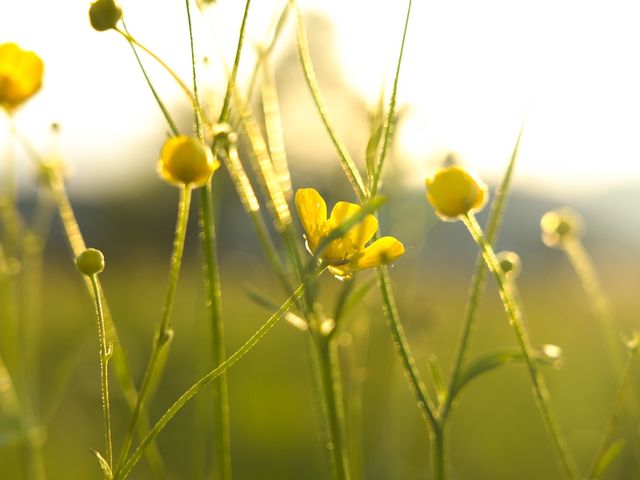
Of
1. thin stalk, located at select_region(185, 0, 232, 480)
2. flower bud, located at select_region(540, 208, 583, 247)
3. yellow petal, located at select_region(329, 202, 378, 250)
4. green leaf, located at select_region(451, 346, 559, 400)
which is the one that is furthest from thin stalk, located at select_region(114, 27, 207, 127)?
flower bud, located at select_region(540, 208, 583, 247)

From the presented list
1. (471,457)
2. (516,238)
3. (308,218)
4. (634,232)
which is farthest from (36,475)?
(516,238)

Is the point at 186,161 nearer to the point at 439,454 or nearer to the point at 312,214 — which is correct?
the point at 312,214

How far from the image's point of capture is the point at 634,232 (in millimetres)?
6648

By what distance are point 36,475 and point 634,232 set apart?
6.13 metres

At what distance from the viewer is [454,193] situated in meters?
0.76

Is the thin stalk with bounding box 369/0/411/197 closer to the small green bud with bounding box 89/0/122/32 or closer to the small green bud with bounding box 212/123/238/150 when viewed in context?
the small green bud with bounding box 212/123/238/150

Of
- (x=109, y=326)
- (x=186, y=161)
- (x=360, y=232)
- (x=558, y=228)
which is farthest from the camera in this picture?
(x=558, y=228)

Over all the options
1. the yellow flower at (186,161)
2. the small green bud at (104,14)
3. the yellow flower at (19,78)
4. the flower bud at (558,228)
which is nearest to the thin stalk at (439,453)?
the yellow flower at (186,161)

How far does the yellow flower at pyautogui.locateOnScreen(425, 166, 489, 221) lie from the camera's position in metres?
0.76

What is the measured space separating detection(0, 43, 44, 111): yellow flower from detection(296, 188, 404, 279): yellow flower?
0.35 meters

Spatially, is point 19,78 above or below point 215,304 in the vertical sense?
above

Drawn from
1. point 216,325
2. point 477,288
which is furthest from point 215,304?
point 477,288

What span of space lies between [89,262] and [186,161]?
0.48ft

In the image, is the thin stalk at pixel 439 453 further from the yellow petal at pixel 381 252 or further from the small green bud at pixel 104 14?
the small green bud at pixel 104 14
